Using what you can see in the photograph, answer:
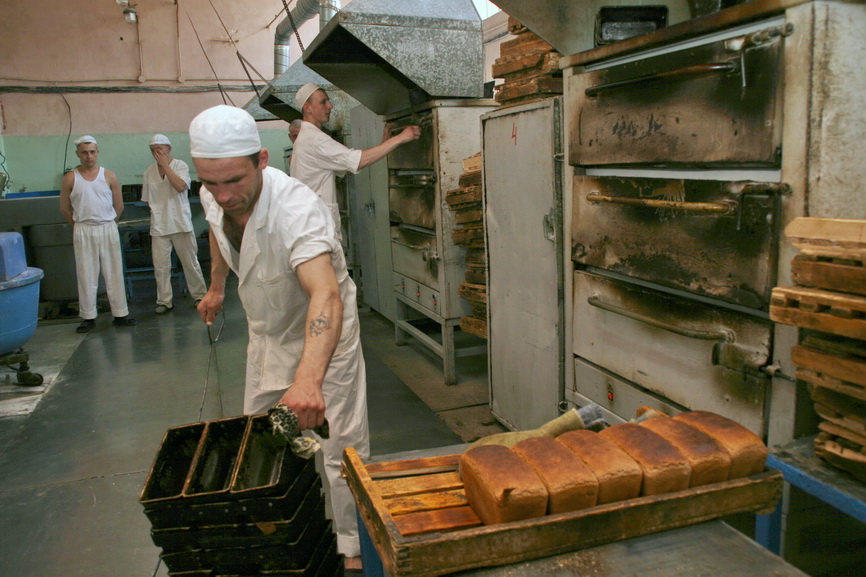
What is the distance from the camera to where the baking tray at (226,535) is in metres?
1.67

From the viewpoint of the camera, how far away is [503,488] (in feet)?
4.11

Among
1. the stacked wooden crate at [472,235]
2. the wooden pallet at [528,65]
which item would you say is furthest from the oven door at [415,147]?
the wooden pallet at [528,65]

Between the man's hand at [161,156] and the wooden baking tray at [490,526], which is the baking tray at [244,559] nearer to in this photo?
the wooden baking tray at [490,526]

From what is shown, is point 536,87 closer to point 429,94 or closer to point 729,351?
point 429,94

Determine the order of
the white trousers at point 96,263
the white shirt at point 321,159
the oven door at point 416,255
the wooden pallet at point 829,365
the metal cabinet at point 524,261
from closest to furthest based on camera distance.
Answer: the wooden pallet at point 829,365
the metal cabinet at point 524,261
the oven door at point 416,255
the white shirt at point 321,159
the white trousers at point 96,263

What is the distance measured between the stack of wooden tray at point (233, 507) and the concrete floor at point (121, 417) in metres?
1.10

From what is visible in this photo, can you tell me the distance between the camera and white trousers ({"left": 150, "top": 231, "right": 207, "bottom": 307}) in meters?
7.28

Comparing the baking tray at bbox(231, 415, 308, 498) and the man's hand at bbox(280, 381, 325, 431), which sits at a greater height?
the man's hand at bbox(280, 381, 325, 431)

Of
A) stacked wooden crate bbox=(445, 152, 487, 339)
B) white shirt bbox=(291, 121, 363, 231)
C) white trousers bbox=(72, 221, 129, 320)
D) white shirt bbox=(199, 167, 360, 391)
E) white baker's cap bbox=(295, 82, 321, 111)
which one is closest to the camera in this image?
white shirt bbox=(199, 167, 360, 391)

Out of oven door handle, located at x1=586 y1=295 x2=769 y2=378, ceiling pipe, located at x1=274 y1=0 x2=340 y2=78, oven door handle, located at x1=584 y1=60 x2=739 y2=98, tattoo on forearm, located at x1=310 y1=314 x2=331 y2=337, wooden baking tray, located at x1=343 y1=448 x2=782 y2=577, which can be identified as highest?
ceiling pipe, located at x1=274 y1=0 x2=340 y2=78

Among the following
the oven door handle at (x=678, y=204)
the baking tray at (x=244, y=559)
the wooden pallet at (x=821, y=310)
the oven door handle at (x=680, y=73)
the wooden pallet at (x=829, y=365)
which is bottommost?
the baking tray at (x=244, y=559)

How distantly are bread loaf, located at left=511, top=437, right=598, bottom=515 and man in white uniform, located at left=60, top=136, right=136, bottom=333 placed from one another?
635 cm

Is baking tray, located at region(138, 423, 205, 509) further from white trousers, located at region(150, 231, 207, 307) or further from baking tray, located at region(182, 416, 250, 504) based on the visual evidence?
white trousers, located at region(150, 231, 207, 307)

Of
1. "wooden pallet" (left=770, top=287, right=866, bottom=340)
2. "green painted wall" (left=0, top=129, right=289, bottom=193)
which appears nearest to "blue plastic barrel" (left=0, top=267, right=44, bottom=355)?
"wooden pallet" (left=770, top=287, right=866, bottom=340)
